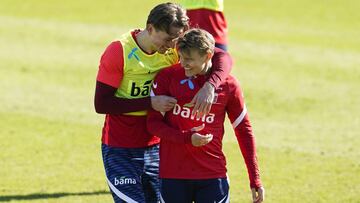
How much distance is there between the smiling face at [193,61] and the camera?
255 inches

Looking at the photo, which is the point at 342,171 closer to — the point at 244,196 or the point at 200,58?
the point at 244,196

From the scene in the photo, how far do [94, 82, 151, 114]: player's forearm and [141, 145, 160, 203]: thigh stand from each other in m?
0.51

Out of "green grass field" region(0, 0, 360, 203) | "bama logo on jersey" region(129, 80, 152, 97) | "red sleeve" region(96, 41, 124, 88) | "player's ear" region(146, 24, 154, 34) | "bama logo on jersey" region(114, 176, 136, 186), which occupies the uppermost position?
"player's ear" region(146, 24, 154, 34)

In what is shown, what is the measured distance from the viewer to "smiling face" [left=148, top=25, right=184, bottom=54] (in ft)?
22.6

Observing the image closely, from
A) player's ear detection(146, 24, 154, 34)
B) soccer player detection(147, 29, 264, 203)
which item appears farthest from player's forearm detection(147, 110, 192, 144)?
player's ear detection(146, 24, 154, 34)

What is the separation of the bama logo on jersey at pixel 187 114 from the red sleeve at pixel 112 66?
0.66m

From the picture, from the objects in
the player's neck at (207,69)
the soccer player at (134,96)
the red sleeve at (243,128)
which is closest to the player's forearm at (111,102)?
the soccer player at (134,96)

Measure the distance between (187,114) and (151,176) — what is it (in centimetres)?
98

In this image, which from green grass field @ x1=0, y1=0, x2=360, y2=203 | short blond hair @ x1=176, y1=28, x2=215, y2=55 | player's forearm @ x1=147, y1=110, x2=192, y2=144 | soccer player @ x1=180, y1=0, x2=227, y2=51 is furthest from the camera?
soccer player @ x1=180, y1=0, x2=227, y2=51

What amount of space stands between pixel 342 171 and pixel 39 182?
399cm

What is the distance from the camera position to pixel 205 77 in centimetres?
677

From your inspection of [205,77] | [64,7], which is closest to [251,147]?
[205,77]

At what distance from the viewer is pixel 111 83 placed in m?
7.16

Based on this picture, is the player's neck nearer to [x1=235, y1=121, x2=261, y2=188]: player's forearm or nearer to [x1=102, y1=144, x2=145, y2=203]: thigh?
[x1=235, y1=121, x2=261, y2=188]: player's forearm
